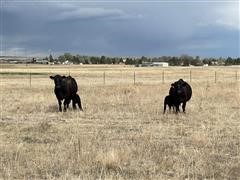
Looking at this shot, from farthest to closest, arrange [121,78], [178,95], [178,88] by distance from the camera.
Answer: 1. [121,78]
2. [178,88]
3. [178,95]

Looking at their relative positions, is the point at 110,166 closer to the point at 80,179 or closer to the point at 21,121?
the point at 80,179

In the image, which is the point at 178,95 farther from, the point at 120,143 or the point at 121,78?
the point at 121,78

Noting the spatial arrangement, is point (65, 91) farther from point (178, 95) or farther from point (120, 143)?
point (120, 143)

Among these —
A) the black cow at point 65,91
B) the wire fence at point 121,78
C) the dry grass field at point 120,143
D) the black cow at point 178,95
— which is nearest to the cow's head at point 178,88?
the black cow at point 178,95

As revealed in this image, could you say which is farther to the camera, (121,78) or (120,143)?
(121,78)

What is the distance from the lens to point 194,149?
1165 centimetres

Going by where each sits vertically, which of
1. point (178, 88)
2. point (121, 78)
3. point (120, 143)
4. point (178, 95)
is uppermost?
point (178, 88)

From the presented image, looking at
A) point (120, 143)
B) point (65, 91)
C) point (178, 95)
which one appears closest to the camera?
point (120, 143)

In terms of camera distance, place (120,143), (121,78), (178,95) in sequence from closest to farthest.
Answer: (120,143) < (178,95) < (121,78)

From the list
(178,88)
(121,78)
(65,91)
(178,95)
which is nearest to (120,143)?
(178,95)

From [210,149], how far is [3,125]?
7938 mm

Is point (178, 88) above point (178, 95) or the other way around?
above

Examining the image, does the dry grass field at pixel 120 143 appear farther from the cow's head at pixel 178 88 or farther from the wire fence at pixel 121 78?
the wire fence at pixel 121 78

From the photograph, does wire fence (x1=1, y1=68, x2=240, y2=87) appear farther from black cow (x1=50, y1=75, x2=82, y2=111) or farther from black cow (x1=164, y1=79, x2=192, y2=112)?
black cow (x1=164, y1=79, x2=192, y2=112)
